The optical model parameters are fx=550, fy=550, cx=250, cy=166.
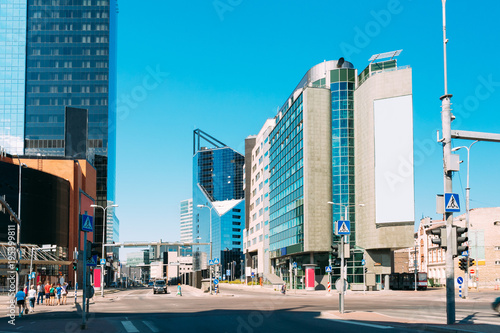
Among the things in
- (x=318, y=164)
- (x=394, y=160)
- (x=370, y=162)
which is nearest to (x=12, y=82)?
(x=318, y=164)

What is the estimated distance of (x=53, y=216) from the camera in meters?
93.0

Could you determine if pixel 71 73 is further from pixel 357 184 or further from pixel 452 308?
pixel 452 308

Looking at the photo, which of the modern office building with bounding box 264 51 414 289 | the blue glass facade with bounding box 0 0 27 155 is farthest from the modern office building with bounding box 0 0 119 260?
the modern office building with bounding box 264 51 414 289

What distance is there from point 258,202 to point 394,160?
5406 cm

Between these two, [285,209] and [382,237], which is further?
[285,209]

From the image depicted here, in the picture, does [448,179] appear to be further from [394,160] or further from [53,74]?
[53,74]

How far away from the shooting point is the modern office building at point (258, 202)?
117944mm

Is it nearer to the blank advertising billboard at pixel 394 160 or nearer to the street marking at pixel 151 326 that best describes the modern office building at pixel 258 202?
the blank advertising billboard at pixel 394 160

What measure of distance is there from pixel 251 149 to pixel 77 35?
6328cm

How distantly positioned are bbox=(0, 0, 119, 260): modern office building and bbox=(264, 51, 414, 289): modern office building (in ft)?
274

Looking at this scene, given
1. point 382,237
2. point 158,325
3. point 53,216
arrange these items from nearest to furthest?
point 158,325, point 382,237, point 53,216

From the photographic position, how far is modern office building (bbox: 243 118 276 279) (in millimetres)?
117944

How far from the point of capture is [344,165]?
3356 inches

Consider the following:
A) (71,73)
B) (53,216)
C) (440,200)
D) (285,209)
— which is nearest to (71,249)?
(53,216)
